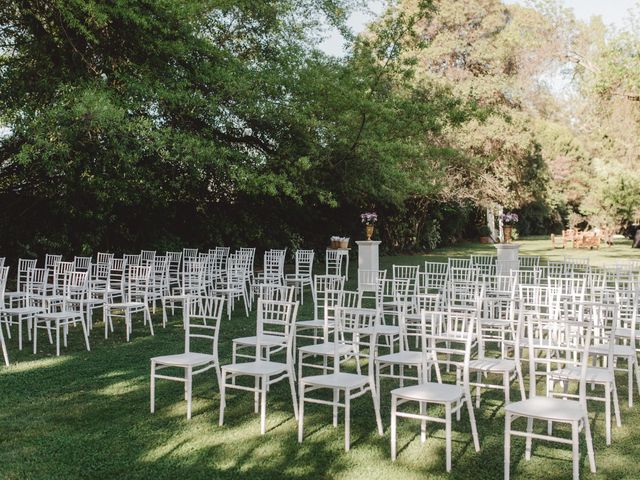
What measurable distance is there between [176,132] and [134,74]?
145 centimetres

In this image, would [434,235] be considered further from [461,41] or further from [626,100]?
[626,100]

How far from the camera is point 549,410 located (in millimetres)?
3939

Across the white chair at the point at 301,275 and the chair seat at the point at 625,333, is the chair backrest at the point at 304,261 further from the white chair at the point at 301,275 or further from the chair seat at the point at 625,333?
the chair seat at the point at 625,333

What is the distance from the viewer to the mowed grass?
4168 mm

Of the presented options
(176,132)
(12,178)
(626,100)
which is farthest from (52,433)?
(626,100)

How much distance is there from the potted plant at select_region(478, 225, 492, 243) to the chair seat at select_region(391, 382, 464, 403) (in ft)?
110

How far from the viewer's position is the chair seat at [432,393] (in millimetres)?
4195

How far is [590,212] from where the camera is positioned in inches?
1577

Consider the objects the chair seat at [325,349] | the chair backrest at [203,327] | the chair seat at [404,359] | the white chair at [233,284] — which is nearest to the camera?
the chair seat at [404,359]

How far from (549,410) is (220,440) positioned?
232 cm

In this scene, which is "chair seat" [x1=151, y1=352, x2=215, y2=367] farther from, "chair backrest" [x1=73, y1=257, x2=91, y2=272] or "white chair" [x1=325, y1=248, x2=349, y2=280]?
"white chair" [x1=325, y1=248, x2=349, y2=280]

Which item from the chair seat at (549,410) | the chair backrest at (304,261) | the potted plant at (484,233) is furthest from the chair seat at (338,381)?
the potted plant at (484,233)

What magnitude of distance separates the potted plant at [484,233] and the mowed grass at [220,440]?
101 feet

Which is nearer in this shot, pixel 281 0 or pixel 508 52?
pixel 281 0
